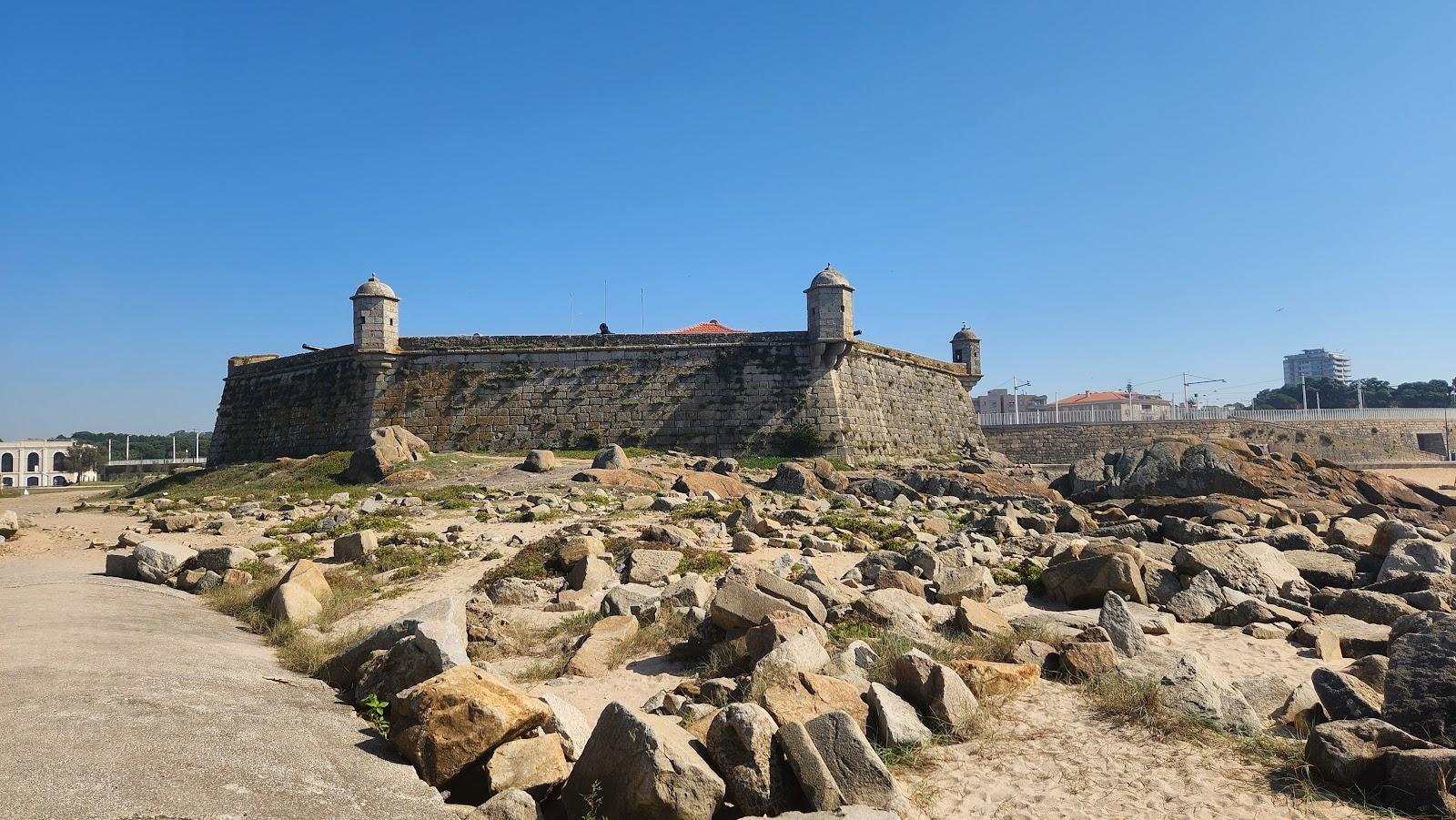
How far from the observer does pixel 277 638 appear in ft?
22.0

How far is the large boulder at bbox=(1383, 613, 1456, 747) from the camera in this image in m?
4.19

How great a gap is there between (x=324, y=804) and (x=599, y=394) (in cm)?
2333

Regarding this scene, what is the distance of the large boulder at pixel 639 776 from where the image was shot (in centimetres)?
352

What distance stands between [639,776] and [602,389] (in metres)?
23.5

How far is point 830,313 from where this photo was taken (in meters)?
26.0

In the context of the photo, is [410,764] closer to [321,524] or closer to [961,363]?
[321,524]

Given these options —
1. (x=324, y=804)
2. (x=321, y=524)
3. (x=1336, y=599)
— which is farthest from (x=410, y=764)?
(x=321, y=524)

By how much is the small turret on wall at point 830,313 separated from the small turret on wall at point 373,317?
13097 millimetres

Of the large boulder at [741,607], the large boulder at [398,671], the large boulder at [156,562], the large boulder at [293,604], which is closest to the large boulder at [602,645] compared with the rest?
the large boulder at [741,607]

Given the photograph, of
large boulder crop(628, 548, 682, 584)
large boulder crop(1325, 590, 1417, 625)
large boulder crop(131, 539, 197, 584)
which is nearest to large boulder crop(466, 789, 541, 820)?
large boulder crop(628, 548, 682, 584)

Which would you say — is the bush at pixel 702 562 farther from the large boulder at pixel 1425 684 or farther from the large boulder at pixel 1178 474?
the large boulder at pixel 1178 474

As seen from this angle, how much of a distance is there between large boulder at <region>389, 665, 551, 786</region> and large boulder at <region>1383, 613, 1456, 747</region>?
4.34 m

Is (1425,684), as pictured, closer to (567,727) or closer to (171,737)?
(567,727)

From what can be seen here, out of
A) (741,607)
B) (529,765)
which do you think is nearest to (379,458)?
(741,607)
